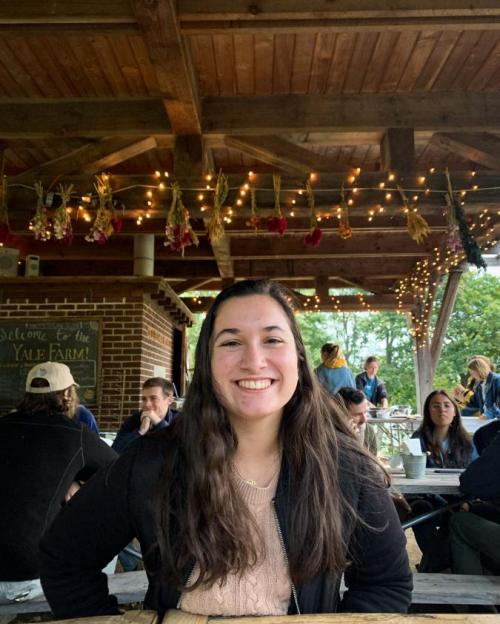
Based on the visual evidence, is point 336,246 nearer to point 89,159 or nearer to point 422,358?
point 422,358

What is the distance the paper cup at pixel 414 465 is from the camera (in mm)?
2588

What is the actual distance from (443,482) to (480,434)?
1.80 ft

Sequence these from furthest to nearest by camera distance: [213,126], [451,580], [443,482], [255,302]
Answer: [213,126]
[443,482]
[451,580]
[255,302]

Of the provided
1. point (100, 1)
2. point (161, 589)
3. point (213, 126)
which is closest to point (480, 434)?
point (161, 589)

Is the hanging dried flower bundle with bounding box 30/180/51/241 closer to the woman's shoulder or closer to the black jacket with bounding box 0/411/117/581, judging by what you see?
the black jacket with bounding box 0/411/117/581

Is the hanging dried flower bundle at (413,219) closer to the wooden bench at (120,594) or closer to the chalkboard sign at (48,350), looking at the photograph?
the wooden bench at (120,594)

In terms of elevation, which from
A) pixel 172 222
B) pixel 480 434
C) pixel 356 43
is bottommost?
pixel 480 434

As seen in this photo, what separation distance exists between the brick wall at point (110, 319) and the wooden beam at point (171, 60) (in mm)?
2154

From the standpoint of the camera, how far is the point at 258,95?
3.74 m

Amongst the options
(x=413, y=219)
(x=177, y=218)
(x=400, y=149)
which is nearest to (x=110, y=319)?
(x=177, y=218)

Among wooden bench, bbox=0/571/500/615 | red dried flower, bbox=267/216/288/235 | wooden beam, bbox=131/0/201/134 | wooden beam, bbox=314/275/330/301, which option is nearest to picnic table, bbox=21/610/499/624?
wooden bench, bbox=0/571/500/615

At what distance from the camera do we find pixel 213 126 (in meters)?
3.74

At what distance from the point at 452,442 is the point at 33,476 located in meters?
2.64

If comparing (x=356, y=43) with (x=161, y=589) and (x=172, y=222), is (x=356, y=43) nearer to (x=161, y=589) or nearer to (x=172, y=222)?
(x=172, y=222)
